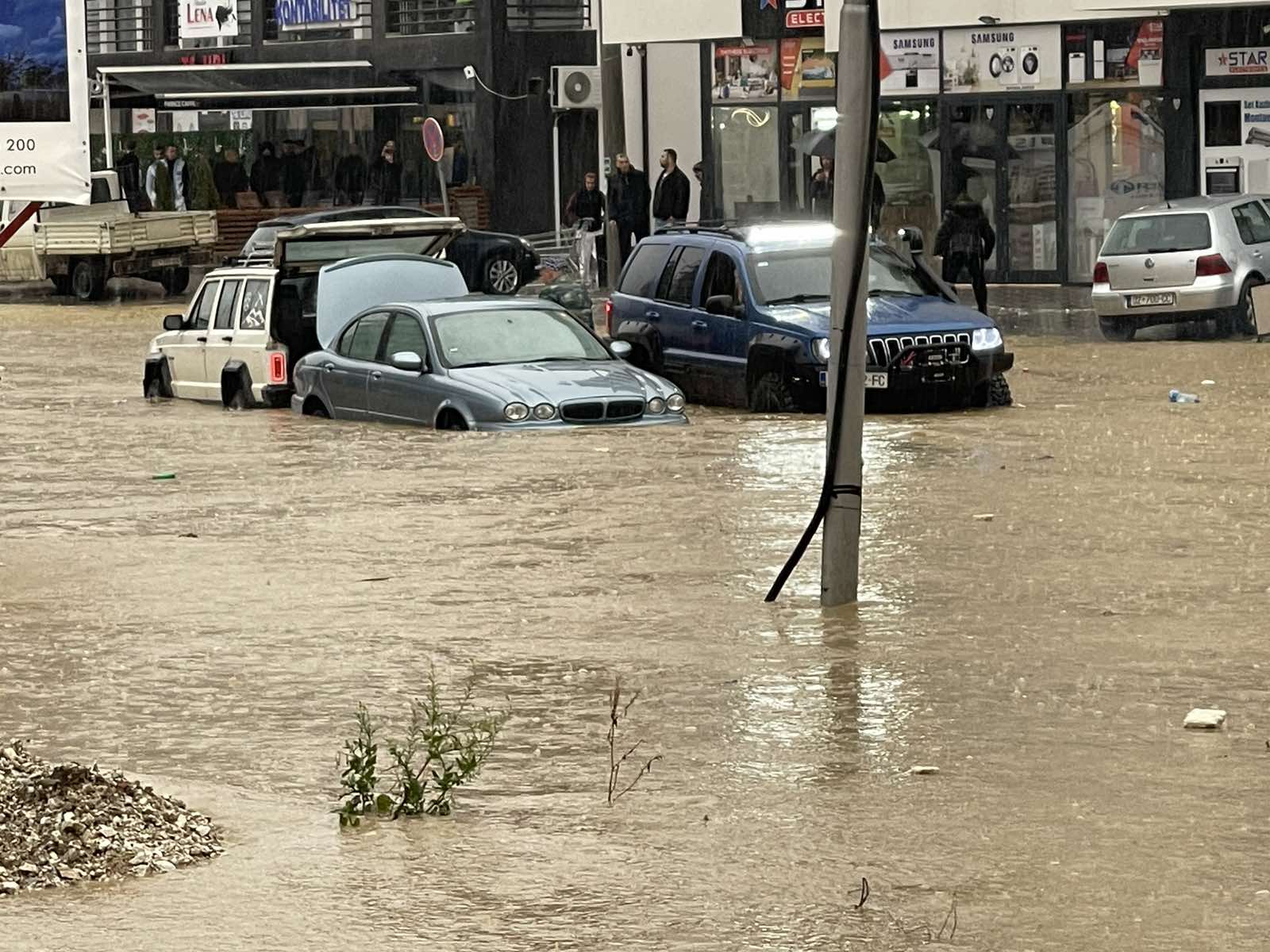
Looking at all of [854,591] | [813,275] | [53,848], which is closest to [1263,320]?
[813,275]

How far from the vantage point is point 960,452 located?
18531 millimetres

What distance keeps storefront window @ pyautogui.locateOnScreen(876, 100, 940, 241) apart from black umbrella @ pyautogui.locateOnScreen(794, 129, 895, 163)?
271 mm

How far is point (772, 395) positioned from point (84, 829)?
14.7 metres

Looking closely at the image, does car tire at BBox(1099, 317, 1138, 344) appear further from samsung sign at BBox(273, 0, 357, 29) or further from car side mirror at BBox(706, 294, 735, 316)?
samsung sign at BBox(273, 0, 357, 29)

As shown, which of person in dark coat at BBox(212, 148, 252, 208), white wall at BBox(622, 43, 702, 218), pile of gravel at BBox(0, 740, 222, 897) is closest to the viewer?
pile of gravel at BBox(0, 740, 222, 897)

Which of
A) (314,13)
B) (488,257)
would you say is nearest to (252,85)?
(314,13)

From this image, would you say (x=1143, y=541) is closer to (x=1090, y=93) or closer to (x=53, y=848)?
(x=53, y=848)

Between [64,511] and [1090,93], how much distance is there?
22568 millimetres

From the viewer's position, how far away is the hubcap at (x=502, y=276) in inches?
1483

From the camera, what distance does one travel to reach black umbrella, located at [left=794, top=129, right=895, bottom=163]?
34500 mm

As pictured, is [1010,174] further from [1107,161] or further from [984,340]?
[984,340]

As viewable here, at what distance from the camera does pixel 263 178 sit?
4922 centimetres

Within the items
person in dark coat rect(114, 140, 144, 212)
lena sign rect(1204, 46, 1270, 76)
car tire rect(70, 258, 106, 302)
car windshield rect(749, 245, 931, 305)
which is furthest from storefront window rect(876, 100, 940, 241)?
person in dark coat rect(114, 140, 144, 212)

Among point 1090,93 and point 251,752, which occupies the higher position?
point 1090,93
